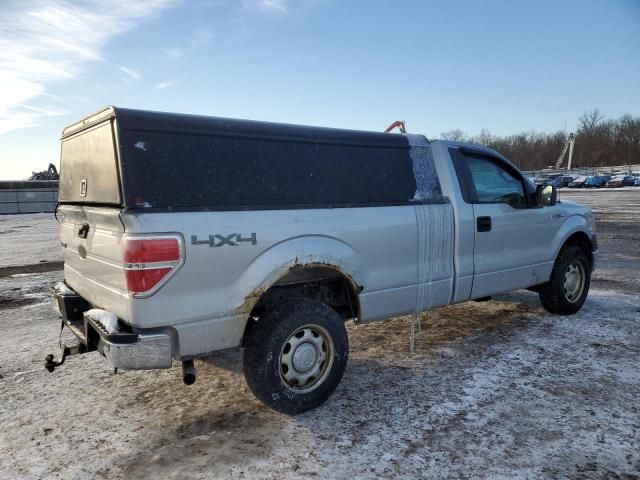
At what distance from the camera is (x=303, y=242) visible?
3404 millimetres

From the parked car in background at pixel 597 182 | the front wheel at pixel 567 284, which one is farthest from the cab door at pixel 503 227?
the parked car in background at pixel 597 182

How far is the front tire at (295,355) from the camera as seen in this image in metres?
3.23

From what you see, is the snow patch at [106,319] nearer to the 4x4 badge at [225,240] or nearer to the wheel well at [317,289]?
the 4x4 badge at [225,240]

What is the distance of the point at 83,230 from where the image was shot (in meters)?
3.49

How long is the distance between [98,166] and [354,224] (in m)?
1.88

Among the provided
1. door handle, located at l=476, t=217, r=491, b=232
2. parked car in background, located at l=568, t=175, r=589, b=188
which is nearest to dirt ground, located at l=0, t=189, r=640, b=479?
door handle, located at l=476, t=217, r=491, b=232

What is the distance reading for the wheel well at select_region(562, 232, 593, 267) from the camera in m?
5.83

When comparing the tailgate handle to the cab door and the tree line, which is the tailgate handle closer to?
the cab door

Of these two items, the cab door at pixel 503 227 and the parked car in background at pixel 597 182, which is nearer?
the cab door at pixel 503 227

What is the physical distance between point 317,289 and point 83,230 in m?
1.84

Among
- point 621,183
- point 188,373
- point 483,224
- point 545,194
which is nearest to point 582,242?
point 545,194

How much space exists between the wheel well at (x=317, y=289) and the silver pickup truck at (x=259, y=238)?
1 centimetres

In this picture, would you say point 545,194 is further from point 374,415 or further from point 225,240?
point 225,240

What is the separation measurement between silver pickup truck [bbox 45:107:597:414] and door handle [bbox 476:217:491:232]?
18mm
